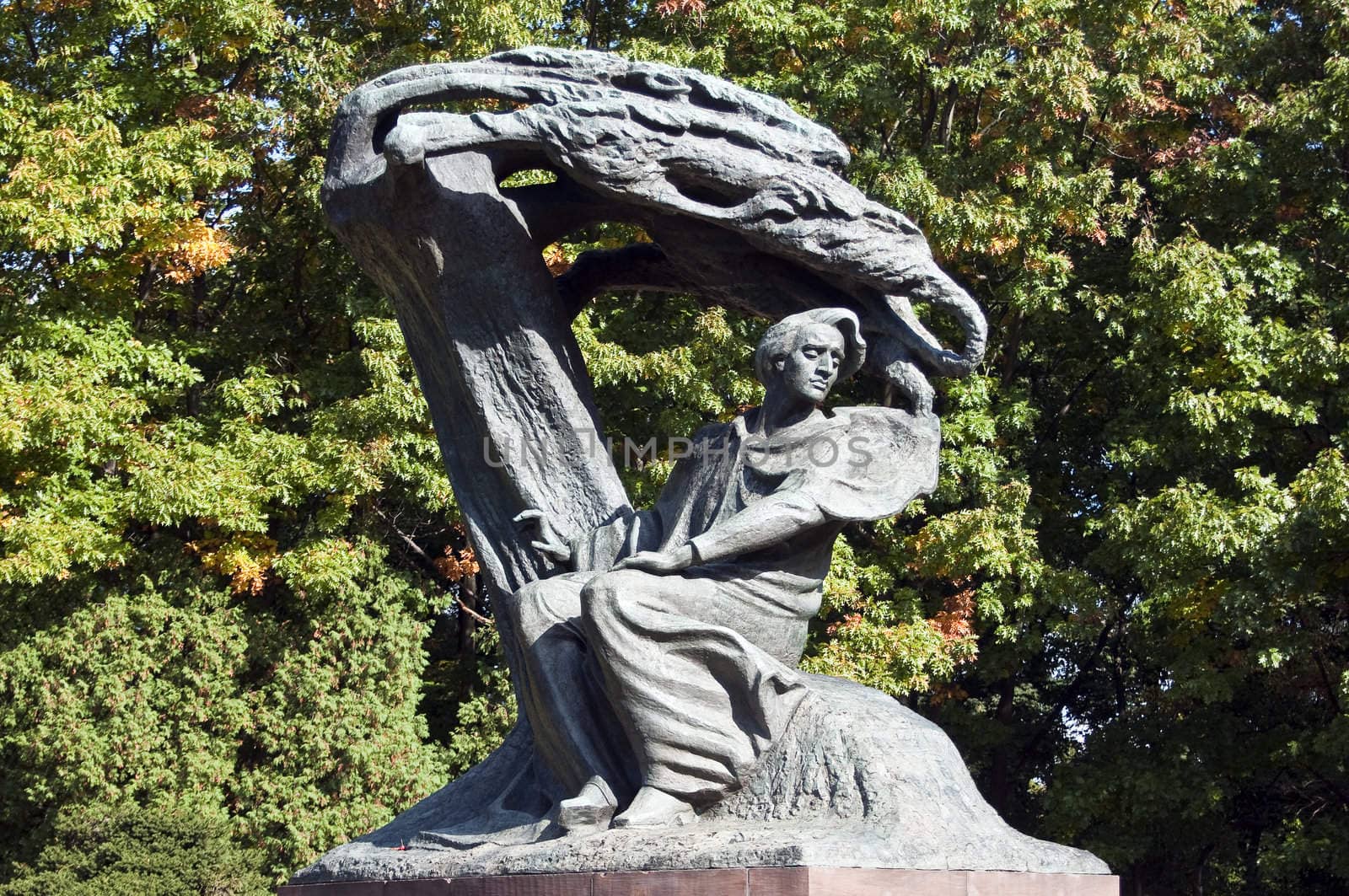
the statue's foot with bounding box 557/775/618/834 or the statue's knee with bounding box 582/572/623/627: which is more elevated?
the statue's knee with bounding box 582/572/623/627

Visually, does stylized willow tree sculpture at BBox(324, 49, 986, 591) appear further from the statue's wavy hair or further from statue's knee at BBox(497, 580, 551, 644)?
statue's knee at BBox(497, 580, 551, 644)

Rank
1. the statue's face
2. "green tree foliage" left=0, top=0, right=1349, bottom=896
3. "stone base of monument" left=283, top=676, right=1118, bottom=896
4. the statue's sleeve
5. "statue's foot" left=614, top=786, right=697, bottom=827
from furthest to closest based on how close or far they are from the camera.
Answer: "green tree foliage" left=0, top=0, right=1349, bottom=896, the statue's sleeve, the statue's face, "statue's foot" left=614, top=786, right=697, bottom=827, "stone base of monument" left=283, top=676, right=1118, bottom=896

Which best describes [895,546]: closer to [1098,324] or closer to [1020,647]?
[1020,647]

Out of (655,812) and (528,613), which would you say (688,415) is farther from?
(655,812)

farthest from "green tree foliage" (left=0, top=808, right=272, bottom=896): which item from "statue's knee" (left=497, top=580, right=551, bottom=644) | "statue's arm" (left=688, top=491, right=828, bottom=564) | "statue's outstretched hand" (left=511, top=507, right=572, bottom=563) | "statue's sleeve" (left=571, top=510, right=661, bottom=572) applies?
"statue's arm" (left=688, top=491, right=828, bottom=564)

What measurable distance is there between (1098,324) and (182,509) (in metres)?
8.48

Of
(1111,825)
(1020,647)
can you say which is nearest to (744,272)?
(1020,647)

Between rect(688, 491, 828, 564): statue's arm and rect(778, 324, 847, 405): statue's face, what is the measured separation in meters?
0.45

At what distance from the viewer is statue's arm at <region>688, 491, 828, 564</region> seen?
519 centimetres

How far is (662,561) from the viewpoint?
519cm

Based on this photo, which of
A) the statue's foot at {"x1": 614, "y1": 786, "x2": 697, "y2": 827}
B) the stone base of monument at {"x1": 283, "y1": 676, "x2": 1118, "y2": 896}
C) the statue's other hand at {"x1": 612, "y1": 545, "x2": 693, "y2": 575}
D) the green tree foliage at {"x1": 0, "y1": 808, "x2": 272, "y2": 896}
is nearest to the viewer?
the stone base of monument at {"x1": 283, "y1": 676, "x2": 1118, "y2": 896}

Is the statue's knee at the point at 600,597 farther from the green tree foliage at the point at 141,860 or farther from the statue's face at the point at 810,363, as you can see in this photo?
the green tree foliage at the point at 141,860

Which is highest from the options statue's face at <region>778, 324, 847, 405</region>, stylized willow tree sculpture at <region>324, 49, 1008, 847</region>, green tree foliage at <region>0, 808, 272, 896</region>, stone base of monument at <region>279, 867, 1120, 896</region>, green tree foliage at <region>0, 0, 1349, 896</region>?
green tree foliage at <region>0, 0, 1349, 896</region>

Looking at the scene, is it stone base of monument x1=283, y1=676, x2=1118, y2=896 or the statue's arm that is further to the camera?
the statue's arm
